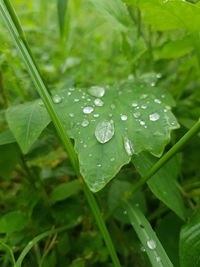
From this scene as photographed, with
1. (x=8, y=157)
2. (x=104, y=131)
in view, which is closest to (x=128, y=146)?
(x=104, y=131)

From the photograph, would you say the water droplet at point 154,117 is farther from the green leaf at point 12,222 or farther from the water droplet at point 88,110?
the green leaf at point 12,222

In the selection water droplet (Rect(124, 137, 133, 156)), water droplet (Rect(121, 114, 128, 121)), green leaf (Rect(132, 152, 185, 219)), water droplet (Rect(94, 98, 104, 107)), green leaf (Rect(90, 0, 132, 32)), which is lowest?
green leaf (Rect(132, 152, 185, 219))

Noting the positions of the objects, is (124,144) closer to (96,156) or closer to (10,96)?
(96,156)

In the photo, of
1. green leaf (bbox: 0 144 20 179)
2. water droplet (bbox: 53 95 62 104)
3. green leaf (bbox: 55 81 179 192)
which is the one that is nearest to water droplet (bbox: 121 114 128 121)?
green leaf (bbox: 55 81 179 192)

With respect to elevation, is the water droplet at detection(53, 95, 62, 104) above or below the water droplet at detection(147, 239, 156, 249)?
above

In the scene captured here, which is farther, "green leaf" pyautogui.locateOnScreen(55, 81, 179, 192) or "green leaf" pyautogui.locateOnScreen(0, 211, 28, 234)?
"green leaf" pyautogui.locateOnScreen(0, 211, 28, 234)

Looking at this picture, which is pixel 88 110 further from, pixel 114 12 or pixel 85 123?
pixel 114 12

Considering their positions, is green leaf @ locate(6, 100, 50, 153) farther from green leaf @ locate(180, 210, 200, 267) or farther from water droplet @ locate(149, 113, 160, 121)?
green leaf @ locate(180, 210, 200, 267)
